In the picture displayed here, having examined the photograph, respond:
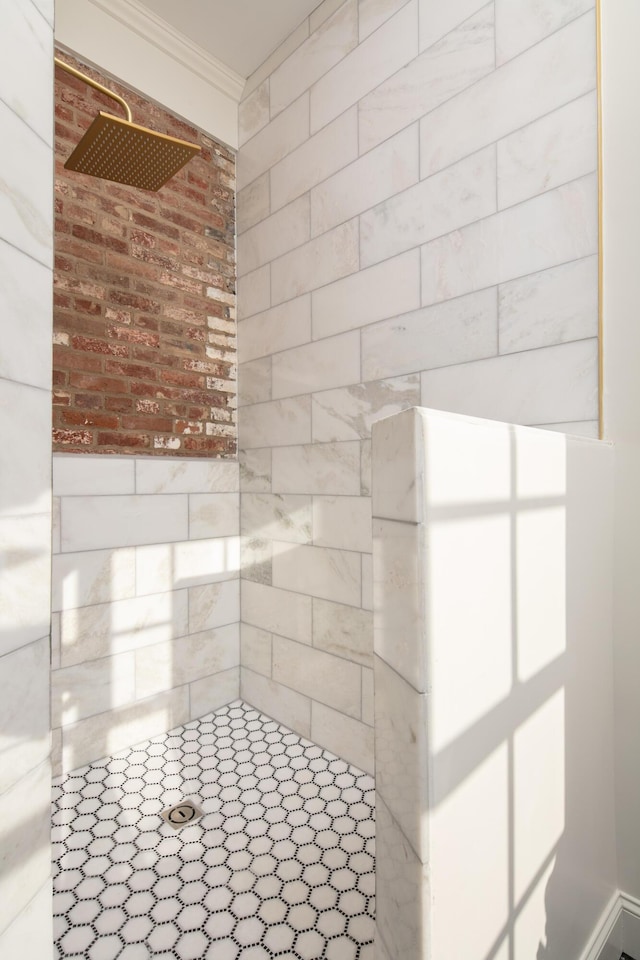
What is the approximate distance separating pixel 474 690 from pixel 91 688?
168 cm

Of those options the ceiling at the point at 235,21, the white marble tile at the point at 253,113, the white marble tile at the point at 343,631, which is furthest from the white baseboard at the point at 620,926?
the ceiling at the point at 235,21

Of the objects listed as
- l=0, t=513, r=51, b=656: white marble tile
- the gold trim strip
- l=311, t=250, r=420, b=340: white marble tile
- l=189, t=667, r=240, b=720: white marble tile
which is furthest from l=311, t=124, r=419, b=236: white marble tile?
l=189, t=667, r=240, b=720: white marble tile

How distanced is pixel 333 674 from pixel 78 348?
61.5 inches

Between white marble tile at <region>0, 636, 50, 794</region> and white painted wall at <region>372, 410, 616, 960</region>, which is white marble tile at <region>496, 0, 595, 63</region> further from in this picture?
white marble tile at <region>0, 636, 50, 794</region>

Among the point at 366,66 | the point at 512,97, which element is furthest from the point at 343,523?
the point at 366,66

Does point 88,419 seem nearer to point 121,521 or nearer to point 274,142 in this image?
point 121,521

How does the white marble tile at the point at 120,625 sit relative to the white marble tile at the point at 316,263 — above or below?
below

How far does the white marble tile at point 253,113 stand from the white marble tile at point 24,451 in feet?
6.89

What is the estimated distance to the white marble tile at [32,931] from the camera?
75cm

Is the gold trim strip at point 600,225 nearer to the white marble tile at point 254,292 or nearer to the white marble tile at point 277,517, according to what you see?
the white marble tile at point 277,517

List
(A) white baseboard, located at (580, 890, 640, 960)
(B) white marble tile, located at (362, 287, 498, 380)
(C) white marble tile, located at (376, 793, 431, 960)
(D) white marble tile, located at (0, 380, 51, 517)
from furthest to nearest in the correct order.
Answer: (B) white marble tile, located at (362, 287, 498, 380) → (A) white baseboard, located at (580, 890, 640, 960) → (D) white marble tile, located at (0, 380, 51, 517) → (C) white marble tile, located at (376, 793, 431, 960)

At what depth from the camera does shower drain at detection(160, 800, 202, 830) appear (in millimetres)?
1597

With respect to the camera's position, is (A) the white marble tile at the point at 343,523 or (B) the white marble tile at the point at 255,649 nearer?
(A) the white marble tile at the point at 343,523

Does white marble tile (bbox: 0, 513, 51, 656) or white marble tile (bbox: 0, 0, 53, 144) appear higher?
white marble tile (bbox: 0, 0, 53, 144)
